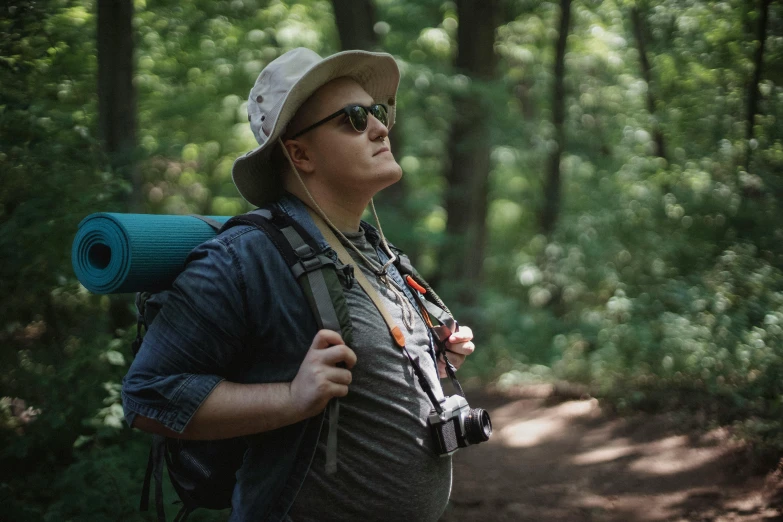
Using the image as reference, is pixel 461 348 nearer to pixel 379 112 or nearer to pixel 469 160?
pixel 379 112

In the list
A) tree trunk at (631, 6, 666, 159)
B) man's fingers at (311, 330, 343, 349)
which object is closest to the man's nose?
man's fingers at (311, 330, 343, 349)

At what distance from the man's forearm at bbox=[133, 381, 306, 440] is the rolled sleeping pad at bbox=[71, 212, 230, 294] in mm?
390

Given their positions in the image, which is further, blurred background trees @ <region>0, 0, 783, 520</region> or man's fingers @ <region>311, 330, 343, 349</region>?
blurred background trees @ <region>0, 0, 783, 520</region>

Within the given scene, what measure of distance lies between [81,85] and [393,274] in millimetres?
3592

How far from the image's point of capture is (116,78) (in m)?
4.96

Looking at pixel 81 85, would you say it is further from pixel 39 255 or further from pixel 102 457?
pixel 102 457

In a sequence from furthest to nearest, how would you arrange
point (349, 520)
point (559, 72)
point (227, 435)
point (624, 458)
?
point (559, 72) < point (624, 458) < point (349, 520) < point (227, 435)

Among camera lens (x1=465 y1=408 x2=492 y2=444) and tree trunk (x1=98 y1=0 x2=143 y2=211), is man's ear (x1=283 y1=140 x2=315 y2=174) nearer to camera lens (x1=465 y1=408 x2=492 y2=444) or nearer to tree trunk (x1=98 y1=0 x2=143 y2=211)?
camera lens (x1=465 y1=408 x2=492 y2=444)

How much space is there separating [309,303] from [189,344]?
322 millimetres

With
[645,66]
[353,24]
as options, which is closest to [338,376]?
[353,24]

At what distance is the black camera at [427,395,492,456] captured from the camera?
75.7 inches

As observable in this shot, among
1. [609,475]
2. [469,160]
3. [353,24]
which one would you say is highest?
[353,24]

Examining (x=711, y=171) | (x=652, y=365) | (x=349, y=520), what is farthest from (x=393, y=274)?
(x=711, y=171)

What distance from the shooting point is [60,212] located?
11.9ft
